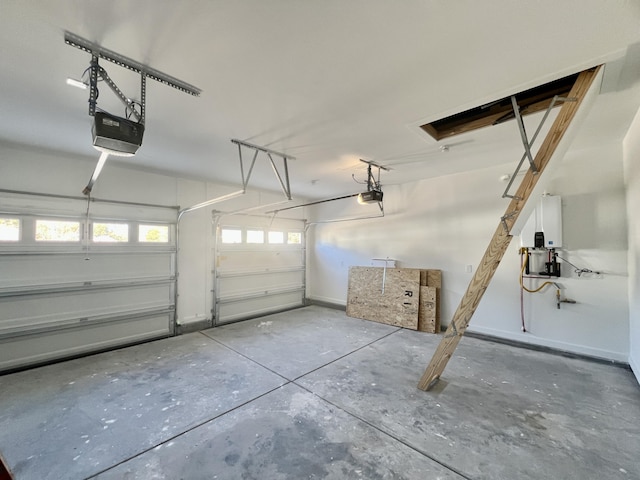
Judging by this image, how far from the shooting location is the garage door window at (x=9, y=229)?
3.24m

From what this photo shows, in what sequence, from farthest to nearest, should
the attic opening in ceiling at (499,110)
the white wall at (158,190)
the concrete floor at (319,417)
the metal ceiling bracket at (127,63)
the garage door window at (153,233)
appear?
the garage door window at (153,233), the white wall at (158,190), the attic opening in ceiling at (499,110), the concrete floor at (319,417), the metal ceiling bracket at (127,63)

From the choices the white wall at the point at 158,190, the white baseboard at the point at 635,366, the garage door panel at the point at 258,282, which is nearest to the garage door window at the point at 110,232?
the white wall at the point at 158,190

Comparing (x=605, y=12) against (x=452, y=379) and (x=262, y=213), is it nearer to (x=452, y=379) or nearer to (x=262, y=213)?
(x=452, y=379)

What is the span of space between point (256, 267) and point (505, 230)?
15.7 feet

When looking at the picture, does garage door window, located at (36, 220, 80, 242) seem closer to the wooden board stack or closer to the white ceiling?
the white ceiling

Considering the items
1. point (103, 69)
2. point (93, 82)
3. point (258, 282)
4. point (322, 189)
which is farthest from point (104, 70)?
point (258, 282)

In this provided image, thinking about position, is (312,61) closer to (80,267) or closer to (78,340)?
(80,267)

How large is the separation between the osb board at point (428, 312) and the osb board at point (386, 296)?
83mm

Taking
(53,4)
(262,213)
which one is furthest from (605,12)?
(262,213)

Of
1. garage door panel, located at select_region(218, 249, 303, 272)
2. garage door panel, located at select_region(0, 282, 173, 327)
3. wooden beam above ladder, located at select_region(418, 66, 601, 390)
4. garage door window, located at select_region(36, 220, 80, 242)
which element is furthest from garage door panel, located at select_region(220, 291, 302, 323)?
wooden beam above ladder, located at select_region(418, 66, 601, 390)

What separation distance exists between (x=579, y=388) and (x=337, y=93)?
3.88m

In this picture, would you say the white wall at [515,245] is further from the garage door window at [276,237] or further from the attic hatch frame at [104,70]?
the attic hatch frame at [104,70]

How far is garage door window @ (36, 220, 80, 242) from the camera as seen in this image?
3475 millimetres

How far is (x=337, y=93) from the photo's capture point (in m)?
2.11
